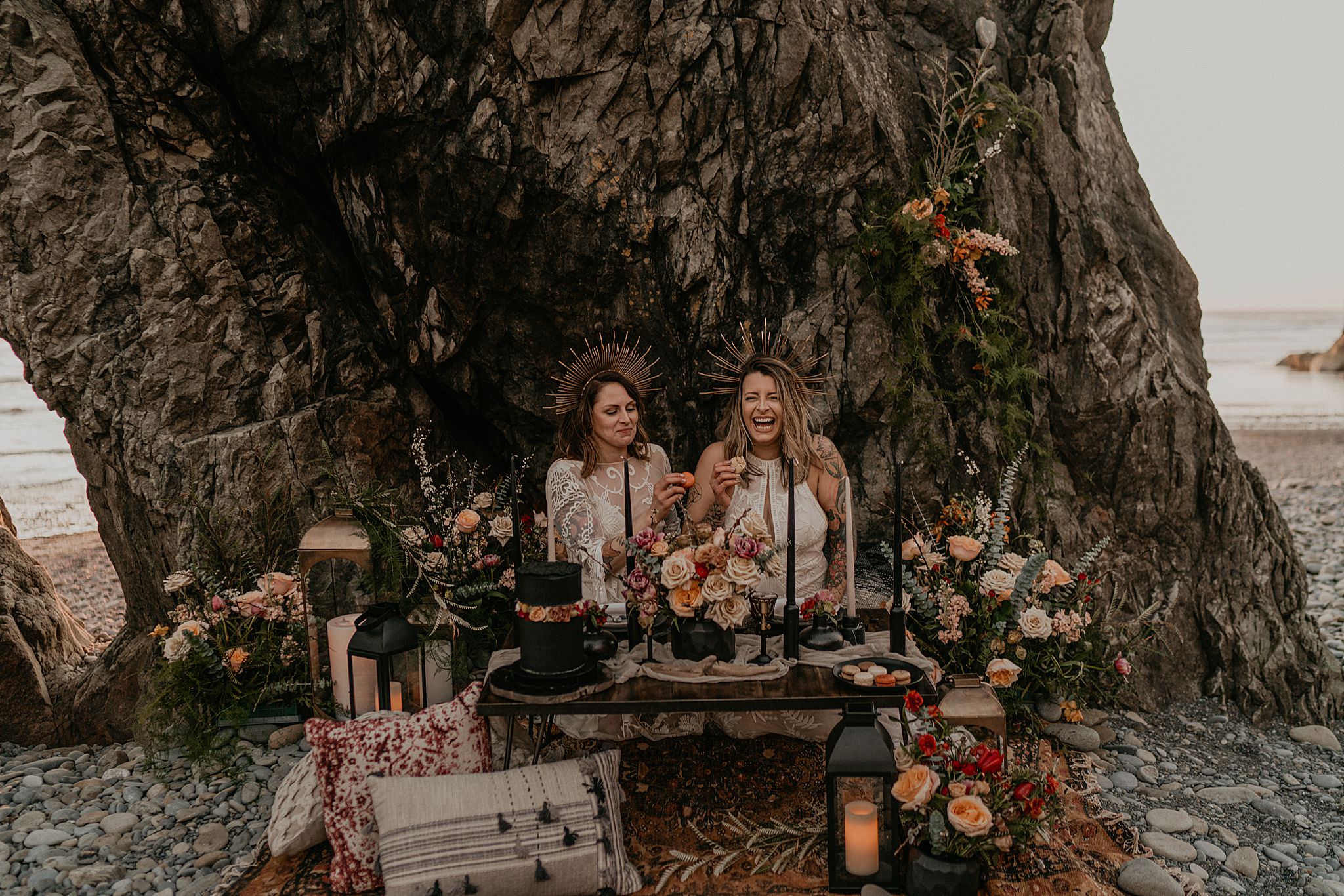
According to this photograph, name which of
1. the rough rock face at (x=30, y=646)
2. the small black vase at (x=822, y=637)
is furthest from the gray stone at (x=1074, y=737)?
the rough rock face at (x=30, y=646)

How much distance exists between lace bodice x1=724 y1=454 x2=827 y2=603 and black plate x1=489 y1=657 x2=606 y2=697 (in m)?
1.50

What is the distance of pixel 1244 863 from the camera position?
14.4 ft

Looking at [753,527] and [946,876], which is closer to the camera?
[946,876]

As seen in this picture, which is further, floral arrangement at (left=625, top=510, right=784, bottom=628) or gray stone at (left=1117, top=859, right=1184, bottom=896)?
gray stone at (left=1117, top=859, right=1184, bottom=896)

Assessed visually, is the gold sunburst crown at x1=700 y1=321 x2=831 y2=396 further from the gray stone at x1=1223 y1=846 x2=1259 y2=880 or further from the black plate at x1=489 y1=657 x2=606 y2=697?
the gray stone at x1=1223 y1=846 x2=1259 y2=880

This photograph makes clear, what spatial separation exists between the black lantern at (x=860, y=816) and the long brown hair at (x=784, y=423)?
5.85 ft

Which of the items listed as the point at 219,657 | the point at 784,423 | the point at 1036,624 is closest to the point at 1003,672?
the point at 1036,624

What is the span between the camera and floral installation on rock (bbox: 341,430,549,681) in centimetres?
517

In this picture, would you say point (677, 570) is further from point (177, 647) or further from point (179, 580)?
point (179, 580)

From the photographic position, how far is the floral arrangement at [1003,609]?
15.9 ft

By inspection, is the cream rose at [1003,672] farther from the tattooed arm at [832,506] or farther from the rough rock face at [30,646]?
the rough rock face at [30,646]

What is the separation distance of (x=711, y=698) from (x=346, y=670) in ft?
7.15

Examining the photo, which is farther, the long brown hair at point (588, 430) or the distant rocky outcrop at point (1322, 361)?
the distant rocky outcrop at point (1322, 361)

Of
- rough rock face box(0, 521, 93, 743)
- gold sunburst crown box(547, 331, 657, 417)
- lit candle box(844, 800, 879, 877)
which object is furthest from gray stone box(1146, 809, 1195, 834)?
rough rock face box(0, 521, 93, 743)
